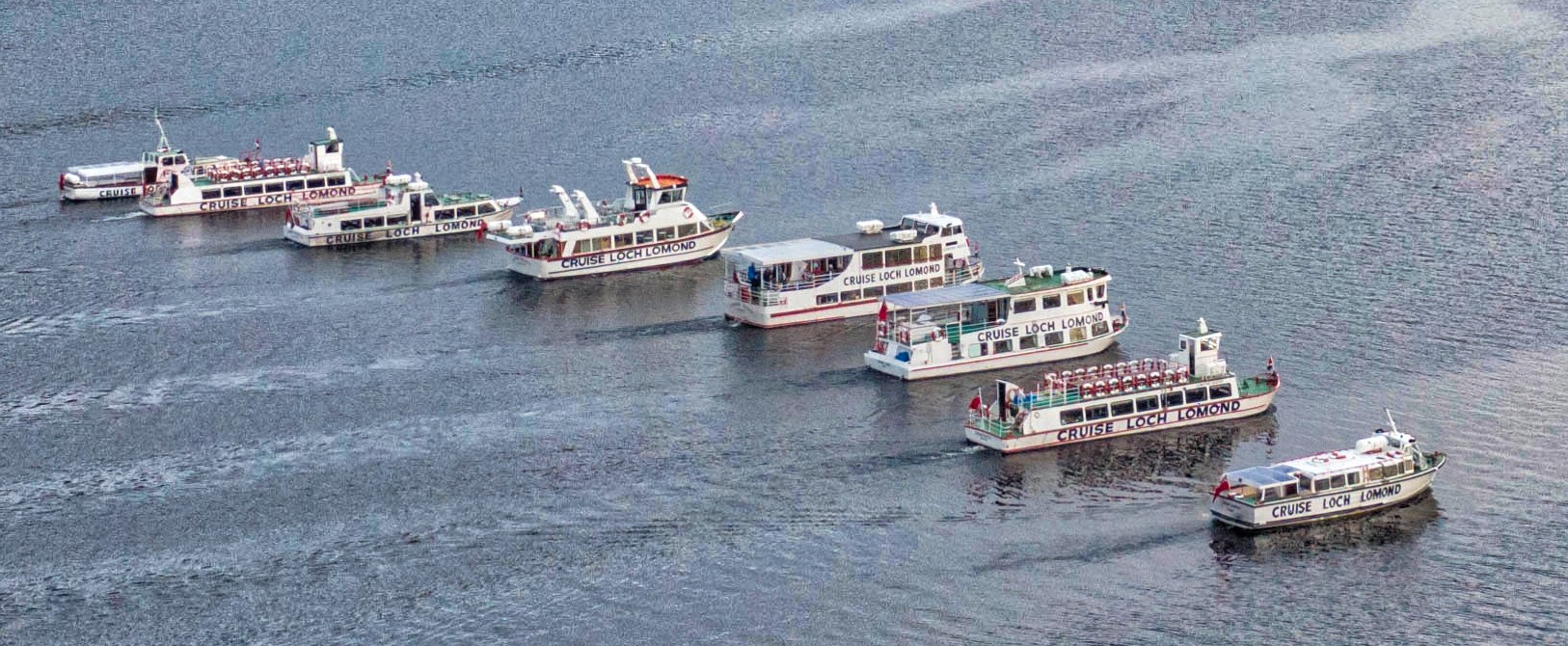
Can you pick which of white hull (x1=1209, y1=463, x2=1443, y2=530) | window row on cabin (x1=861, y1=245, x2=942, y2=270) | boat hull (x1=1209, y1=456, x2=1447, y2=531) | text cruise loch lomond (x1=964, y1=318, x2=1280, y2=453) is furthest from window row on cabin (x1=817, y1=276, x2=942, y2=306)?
white hull (x1=1209, y1=463, x2=1443, y2=530)

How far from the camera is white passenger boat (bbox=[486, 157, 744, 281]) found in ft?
418

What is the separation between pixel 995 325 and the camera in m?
107

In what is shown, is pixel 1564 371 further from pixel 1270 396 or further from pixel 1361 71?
pixel 1361 71

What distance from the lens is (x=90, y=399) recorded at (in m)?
103

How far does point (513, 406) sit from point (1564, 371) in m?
47.1

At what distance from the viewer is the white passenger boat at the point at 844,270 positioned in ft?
378

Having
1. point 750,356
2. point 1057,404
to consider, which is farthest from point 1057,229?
point 1057,404

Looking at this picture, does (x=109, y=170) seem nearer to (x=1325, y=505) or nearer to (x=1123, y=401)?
(x=1123, y=401)

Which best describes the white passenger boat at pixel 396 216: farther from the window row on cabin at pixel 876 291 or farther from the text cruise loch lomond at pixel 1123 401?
the text cruise loch lomond at pixel 1123 401

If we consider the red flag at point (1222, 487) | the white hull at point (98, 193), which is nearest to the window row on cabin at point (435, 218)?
the white hull at point (98, 193)

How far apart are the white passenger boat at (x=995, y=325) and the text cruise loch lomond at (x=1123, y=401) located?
22.2 ft

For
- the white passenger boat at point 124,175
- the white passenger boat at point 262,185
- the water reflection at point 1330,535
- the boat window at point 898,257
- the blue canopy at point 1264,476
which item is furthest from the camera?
the white passenger boat at point 124,175

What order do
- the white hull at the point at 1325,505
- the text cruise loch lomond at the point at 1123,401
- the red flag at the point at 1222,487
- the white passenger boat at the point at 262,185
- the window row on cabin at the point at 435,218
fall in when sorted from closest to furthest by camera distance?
the white hull at the point at 1325,505
the red flag at the point at 1222,487
the text cruise loch lomond at the point at 1123,401
the window row on cabin at the point at 435,218
the white passenger boat at the point at 262,185

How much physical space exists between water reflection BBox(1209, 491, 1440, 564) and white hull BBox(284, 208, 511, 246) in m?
64.5
